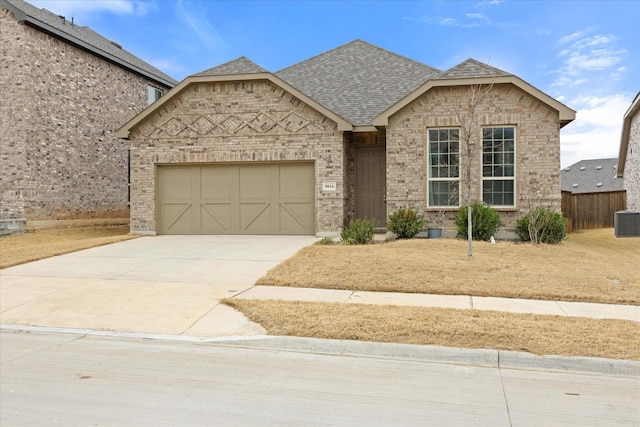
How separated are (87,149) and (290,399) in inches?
772

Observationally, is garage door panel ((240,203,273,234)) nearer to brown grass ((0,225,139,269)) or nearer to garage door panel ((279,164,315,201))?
garage door panel ((279,164,315,201))

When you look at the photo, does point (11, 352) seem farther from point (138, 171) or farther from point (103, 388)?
point (138, 171)

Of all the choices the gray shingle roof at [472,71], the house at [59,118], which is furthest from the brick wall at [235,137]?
the house at [59,118]

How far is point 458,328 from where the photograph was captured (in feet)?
20.5

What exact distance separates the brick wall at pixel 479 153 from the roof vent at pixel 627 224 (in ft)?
25.6

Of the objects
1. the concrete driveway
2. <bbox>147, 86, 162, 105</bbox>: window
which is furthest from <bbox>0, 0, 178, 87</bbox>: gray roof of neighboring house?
the concrete driveway

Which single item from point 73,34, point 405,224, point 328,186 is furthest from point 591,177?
point 73,34

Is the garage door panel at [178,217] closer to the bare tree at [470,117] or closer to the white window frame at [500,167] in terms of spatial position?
the bare tree at [470,117]

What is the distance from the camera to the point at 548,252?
12.0m

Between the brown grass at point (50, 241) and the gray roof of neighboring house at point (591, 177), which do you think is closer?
the brown grass at point (50, 241)

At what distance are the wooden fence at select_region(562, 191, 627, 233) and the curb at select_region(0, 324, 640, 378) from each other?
70.9ft

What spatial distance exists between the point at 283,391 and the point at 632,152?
2750 centimetres

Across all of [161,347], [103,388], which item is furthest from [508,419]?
[161,347]

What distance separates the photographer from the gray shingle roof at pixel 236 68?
1628 centimetres
